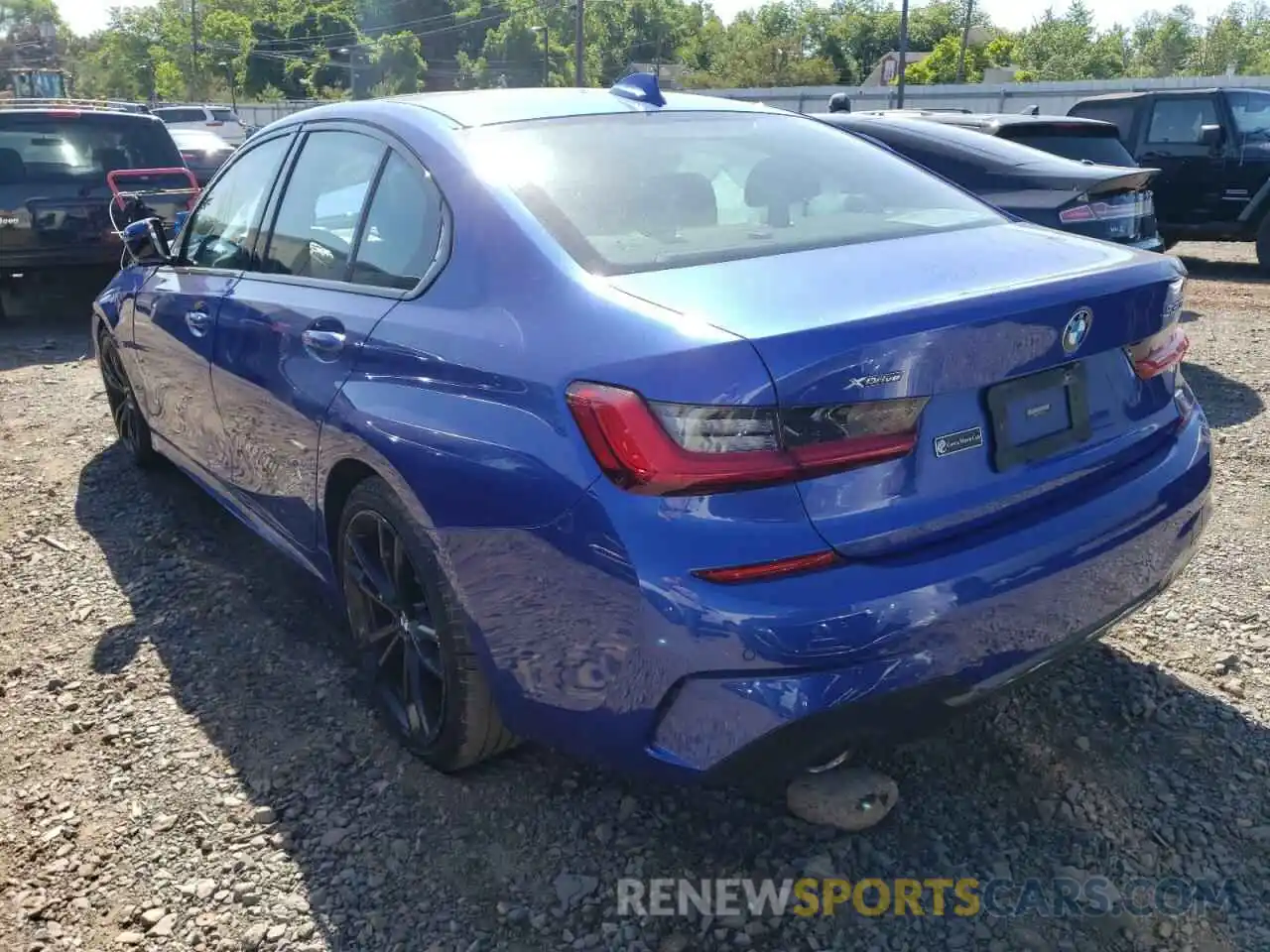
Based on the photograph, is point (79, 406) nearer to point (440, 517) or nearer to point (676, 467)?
point (440, 517)

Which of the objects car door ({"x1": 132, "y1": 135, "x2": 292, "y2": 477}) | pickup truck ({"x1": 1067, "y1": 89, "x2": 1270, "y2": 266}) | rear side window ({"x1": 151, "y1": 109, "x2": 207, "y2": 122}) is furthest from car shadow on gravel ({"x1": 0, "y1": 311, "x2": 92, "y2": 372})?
rear side window ({"x1": 151, "y1": 109, "x2": 207, "y2": 122})

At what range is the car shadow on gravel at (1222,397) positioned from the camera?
5410 mm

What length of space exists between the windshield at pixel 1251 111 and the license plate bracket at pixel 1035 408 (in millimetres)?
10115

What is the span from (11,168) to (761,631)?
8634mm

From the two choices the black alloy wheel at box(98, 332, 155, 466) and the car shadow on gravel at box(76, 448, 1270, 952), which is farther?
the black alloy wheel at box(98, 332, 155, 466)

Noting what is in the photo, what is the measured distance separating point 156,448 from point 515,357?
2.98m

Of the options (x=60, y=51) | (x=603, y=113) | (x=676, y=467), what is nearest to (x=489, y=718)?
(x=676, y=467)

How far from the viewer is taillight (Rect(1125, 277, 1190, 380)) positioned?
7.87ft

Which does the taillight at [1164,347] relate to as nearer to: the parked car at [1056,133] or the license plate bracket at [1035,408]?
the license plate bracket at [1035,408]

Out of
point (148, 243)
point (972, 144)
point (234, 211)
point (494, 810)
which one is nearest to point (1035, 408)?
point (494, 810)

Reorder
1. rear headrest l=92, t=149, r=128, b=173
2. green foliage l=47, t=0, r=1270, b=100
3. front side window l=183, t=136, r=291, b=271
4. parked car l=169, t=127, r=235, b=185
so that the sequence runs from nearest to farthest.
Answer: front side window l=183, t=136, r=291, b=271
rear headrest l=92, t=149, r=128, b=173
parked car l=169, t=127, r=235, b=185
green foliage l=47, t=0, r=1270, b=100

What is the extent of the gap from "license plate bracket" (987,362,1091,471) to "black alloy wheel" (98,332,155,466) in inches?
149

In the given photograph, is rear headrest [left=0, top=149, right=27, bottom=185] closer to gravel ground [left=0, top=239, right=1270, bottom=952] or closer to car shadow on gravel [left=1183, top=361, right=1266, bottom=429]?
gravel ground [left=0, top=239, right=1270, bottom=952]

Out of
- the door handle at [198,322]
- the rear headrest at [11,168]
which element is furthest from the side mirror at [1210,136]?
the rear headrest at [11,168]
